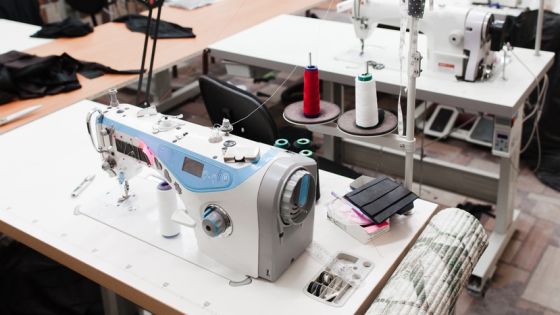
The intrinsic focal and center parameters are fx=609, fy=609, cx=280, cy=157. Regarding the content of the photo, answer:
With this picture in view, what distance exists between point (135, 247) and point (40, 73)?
4.33 feet

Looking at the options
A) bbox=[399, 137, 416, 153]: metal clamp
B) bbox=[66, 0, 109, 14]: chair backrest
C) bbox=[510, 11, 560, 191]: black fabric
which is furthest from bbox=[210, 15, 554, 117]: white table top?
bbox=[66, 0, 109, 14]: chair backrest

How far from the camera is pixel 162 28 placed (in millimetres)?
3027

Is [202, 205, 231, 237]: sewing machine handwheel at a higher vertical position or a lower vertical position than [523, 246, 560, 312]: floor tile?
higher

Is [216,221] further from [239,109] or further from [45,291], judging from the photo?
[45,291]

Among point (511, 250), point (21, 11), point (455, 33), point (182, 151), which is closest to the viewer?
point (182, 151)

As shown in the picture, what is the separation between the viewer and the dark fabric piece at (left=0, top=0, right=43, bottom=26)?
368cm

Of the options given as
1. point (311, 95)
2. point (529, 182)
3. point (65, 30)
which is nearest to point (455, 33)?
point (311, 95)

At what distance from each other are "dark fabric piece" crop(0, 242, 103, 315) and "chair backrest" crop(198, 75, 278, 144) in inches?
28.7

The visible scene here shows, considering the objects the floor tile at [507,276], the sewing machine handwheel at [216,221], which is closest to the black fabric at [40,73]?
the sewing machine handwheel at [216,221]

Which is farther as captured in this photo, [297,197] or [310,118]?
[310,118]

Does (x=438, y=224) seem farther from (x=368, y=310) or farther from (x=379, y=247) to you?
(x=368, y=310)

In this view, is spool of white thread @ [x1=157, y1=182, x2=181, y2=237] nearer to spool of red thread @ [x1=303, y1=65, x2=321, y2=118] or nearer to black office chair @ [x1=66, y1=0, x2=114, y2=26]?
spool of red thread @ [x1=303, y1=65, x2=321, y2=118]

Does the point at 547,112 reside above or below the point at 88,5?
below

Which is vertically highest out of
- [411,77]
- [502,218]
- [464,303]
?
[411,77]
